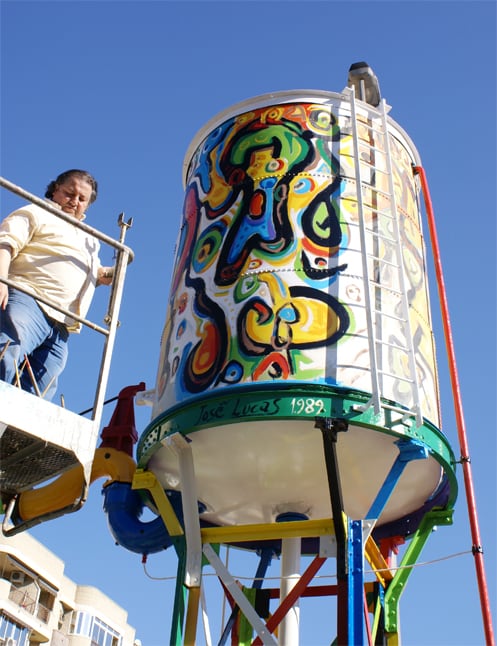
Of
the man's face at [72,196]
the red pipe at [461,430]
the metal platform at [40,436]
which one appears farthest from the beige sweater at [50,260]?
the red pipe at [461,430]

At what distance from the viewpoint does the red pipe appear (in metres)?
10.5

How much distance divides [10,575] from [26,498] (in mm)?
40894

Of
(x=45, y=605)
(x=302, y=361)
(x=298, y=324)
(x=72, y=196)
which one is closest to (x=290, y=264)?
(x=298, y=324)

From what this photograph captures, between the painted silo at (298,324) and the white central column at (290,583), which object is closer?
the painted silo at (298,324)

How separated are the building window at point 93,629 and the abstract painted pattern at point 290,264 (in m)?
41.5

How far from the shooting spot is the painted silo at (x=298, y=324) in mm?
10641

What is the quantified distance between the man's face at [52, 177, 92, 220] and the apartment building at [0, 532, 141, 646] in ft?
125

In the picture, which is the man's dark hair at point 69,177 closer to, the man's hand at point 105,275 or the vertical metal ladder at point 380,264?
the man's hand at point 105,275

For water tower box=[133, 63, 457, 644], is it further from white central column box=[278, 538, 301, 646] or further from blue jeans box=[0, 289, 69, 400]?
blue jeans box=[0, 289, 69, 400]

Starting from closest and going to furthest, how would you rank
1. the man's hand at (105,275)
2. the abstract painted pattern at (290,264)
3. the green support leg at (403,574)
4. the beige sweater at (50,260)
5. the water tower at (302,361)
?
the beige sweater at (50,260), the man's hand at (105,275), the water tower at (302,361), the abstract painted pattern at (290,264), the green support leg at (403,574)

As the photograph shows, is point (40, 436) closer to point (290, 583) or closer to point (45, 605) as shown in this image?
point (290, 583)

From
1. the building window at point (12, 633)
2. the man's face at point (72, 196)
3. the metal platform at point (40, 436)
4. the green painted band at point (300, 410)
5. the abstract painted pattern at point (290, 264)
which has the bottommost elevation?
the metal platform at point (40, 436)

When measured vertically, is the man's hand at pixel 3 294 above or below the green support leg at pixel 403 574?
below

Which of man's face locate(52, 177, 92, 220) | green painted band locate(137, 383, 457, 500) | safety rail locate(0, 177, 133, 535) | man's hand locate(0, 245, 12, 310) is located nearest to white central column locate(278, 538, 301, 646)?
Answer: green painted band locate(137, 383, 457, 500)
